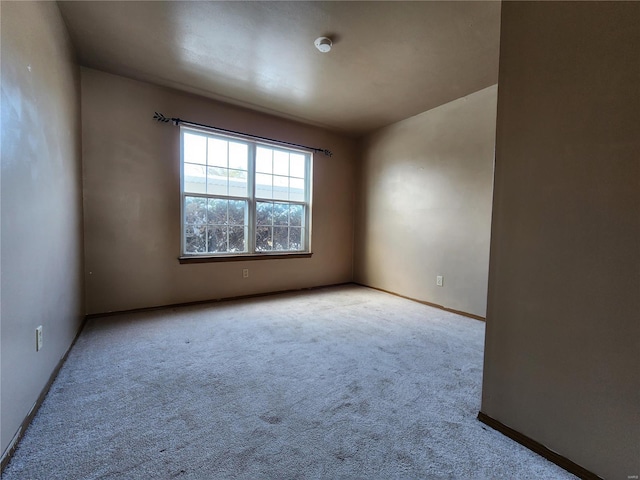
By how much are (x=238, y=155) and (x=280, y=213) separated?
1.00 metres

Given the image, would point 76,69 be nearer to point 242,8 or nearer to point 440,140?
point 242,8

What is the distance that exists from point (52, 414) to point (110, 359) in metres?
0.64

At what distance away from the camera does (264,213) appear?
13.3ft

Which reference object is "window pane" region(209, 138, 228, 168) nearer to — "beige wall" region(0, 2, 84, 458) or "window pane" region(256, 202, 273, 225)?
"window pane" region(256, 202, 273, 225)

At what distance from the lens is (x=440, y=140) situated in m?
Answer: 3.60

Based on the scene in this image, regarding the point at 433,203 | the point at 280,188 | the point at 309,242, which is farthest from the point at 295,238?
the point at 433,203

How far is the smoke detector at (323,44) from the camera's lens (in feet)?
7.54

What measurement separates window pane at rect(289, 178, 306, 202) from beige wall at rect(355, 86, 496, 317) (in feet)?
3.56

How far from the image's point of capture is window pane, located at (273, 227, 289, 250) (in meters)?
4.20

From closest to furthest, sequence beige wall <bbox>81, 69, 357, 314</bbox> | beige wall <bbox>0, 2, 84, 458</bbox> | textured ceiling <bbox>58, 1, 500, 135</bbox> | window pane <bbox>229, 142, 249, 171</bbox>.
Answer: beige wall <bbox>0, 2, 84, 458</bbox>, textured ceiling <bbox>58, 1, 500, 135</bbox>, beige wall <bbox>81, 69, 357, 314</bbox>, window pane <bbox>229, 142, 249, 171</bbox>

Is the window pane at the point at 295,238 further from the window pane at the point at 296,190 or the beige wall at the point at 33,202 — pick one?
the beige wall at the point at 33,202

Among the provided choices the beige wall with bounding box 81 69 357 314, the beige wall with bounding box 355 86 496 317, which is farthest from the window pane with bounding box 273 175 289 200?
the beige wall with bounding box 355 86 496 317

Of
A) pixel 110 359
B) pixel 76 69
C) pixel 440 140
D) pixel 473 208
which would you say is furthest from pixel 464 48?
pixel 110 359

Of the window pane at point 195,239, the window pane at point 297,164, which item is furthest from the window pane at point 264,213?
the window pane at point 195,239
